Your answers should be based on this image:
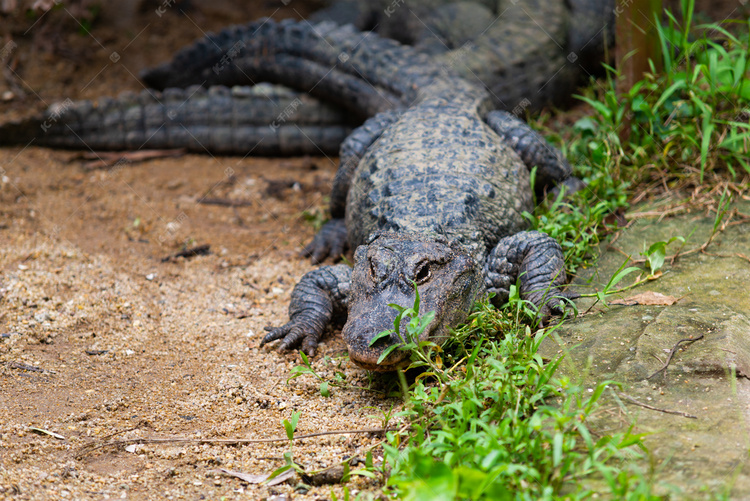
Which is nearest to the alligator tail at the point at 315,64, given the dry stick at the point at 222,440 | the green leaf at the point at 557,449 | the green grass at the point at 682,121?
the green grass at the point at 682,121

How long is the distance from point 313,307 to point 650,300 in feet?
6.23

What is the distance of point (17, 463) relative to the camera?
2557 mm

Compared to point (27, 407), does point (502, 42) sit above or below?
above

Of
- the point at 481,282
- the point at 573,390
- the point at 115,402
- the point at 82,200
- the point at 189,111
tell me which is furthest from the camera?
the point at 189,111

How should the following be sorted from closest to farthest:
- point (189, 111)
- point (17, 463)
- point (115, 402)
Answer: point (17, 463) → point (115, 402) → point (189, 111)

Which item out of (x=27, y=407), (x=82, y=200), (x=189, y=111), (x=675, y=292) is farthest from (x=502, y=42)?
(x=27, y=407)

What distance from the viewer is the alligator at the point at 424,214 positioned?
10.4 ft

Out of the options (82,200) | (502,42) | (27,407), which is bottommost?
(27,407)

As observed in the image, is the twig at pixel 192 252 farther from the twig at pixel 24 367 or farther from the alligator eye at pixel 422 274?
the alligator eye at pixel 422 274

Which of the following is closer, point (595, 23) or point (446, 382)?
point (446, 382)

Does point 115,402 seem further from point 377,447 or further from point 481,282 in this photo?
point 481,282

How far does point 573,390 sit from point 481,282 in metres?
1.26

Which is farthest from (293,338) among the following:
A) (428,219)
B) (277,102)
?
(277,102)

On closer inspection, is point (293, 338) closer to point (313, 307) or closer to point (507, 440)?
point (313, 307)
